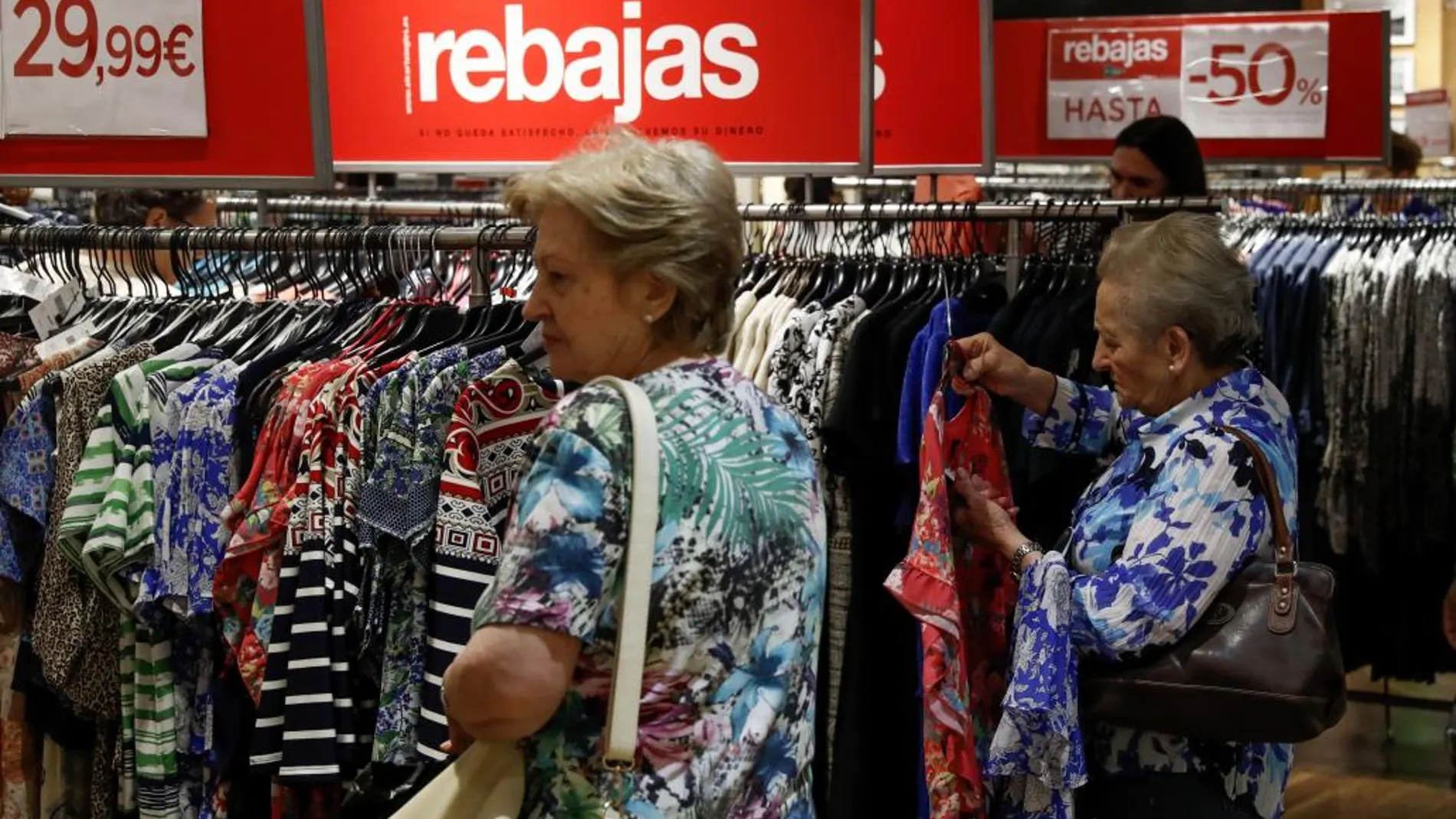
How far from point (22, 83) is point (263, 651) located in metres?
1.42

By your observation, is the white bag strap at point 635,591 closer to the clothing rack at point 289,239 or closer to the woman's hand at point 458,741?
the woman's hand at point 458,741

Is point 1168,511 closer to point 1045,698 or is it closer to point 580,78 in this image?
point 1045,698

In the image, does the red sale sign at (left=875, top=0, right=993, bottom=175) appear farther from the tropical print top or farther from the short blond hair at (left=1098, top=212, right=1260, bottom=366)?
the tropical print top

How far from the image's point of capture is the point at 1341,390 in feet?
17.7

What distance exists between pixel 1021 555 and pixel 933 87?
1.93 meters

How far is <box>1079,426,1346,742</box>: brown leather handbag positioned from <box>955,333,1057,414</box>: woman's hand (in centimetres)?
46

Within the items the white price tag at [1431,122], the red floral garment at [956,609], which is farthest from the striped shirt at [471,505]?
the white price tag at [1431,122]

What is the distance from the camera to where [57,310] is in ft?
12.2

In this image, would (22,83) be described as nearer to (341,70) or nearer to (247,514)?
(341,70)

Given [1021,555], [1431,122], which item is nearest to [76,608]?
[1021,555]

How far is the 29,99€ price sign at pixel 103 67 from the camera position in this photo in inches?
140

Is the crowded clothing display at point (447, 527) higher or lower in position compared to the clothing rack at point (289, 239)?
lower

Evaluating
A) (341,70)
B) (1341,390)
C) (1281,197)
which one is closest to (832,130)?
(341,70)

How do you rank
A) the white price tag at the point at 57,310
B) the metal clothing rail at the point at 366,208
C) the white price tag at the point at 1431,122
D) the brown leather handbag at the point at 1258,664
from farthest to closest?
the white price tag at the point at 1431,122, the metal clothing rail at the point at 366,208, the white price tag at the point at 57,310, the brown leather handbag at the point at 1258,664
